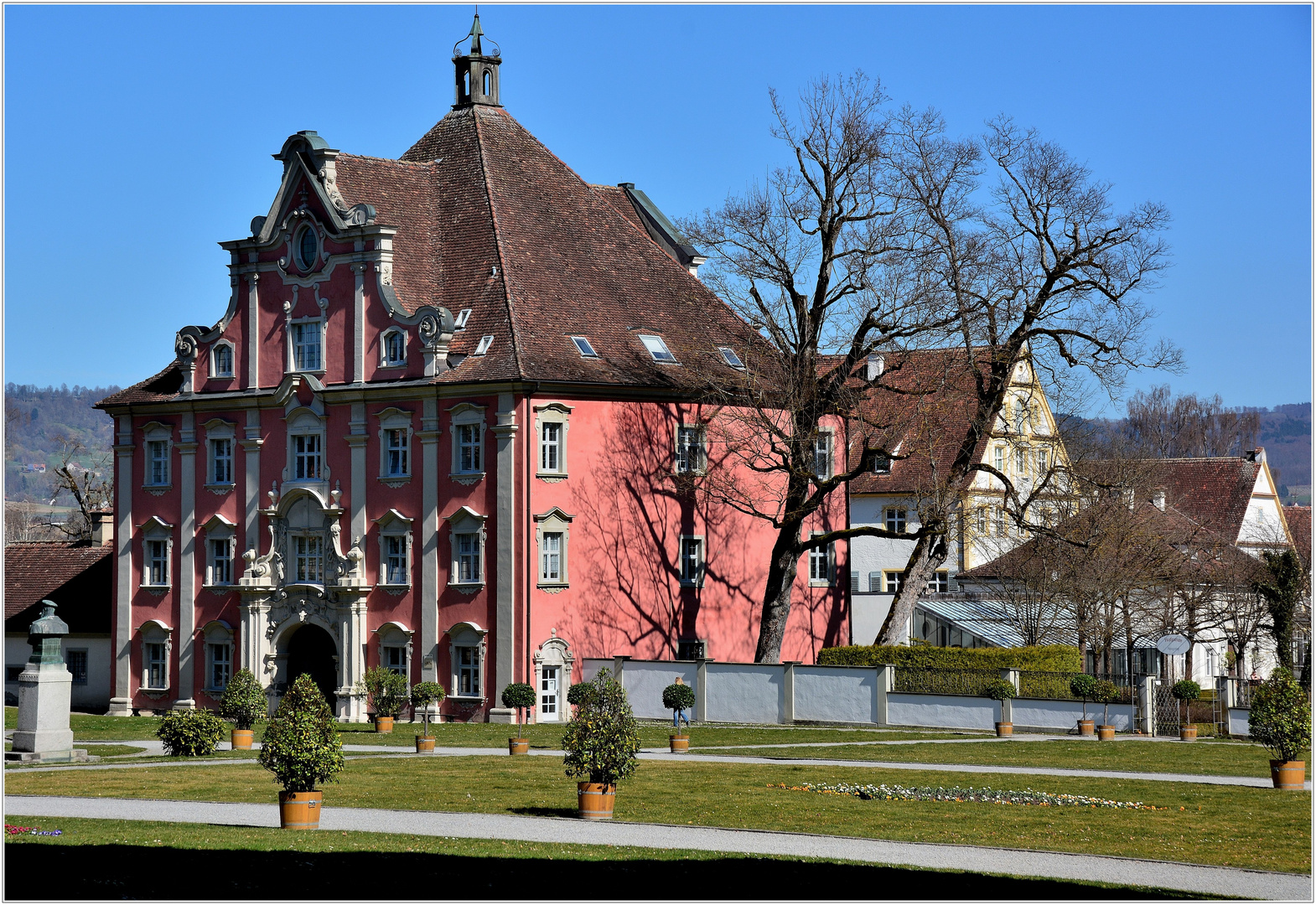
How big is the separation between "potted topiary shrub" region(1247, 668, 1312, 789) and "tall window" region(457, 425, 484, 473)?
25719 millimetres

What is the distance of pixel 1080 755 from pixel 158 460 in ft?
111

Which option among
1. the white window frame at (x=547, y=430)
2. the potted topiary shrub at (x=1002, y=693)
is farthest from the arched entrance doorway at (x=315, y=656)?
the potted topiary shrub at (x=1002, y=693)

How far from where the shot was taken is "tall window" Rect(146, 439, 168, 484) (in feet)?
192

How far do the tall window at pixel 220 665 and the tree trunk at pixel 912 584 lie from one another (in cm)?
2012

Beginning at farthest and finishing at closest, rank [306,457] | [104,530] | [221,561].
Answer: [104,530], [221,561], [306,457]

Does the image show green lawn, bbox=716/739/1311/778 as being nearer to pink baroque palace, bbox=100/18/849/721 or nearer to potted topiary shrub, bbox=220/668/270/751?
potted topiary shrub, bbox=220/668/270/751

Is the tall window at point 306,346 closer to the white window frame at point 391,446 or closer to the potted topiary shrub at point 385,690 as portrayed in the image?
the white window frame at point 391,446

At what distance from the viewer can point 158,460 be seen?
58625 millimetres

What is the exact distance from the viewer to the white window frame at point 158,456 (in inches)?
2291

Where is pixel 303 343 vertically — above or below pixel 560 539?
above

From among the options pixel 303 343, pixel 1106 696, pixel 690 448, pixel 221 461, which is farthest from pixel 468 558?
pixel 1106 696

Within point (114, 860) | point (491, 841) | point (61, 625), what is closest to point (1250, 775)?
point (491, 841)

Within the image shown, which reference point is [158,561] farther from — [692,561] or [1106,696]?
[1106,696]

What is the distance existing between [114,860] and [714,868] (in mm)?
6514
